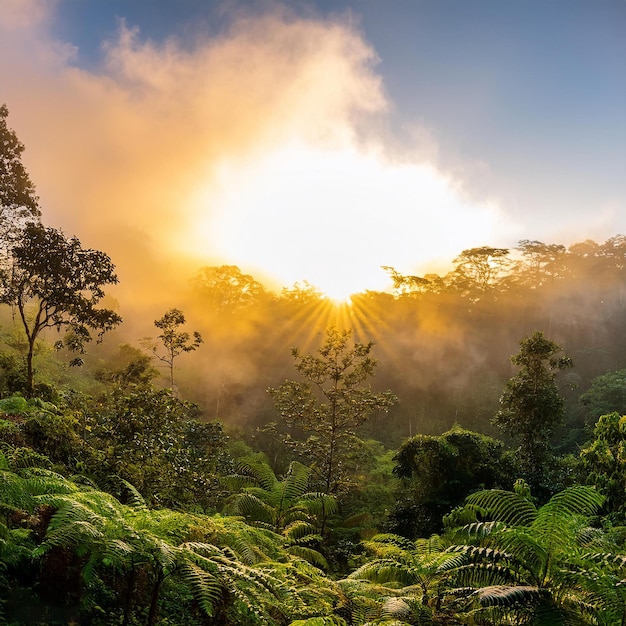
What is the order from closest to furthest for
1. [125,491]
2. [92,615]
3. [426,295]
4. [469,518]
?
1. [92,615]
2. [125,491]
3. [469,518]
4. [426,295]

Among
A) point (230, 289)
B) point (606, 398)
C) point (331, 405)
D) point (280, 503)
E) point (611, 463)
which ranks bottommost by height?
point (280, 503)

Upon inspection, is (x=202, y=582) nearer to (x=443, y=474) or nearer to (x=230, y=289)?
(x=443, y=474)

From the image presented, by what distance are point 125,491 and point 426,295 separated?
35.7m

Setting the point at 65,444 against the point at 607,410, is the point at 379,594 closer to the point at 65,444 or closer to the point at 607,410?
the point at 65,444

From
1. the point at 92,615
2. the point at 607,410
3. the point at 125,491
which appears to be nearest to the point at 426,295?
the point at 607,410

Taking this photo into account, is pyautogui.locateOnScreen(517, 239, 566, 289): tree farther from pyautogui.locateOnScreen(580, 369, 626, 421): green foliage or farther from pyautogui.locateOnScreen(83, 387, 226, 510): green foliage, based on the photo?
pyautogui.locateOnScreen(83, 387, 226, 510): green foliage

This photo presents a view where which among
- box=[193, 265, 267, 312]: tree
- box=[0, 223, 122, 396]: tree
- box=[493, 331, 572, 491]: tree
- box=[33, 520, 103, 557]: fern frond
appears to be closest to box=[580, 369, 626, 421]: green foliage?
box=[493, 331, 572, 491]: tree

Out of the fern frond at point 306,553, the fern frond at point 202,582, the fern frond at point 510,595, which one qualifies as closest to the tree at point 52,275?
the fern frond at point 306,553

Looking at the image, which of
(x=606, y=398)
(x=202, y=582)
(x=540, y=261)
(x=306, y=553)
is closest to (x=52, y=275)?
(x=306, y=553)

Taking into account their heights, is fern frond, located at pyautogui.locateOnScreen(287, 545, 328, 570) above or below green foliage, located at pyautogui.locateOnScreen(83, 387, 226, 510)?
below

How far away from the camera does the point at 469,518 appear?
9141 mm

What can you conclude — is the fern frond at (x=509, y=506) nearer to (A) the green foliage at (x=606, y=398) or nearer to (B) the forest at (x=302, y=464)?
(B) the forest at (x=302, y=464)

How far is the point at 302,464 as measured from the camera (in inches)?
615

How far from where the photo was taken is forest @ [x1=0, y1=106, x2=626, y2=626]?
3.86 metres
